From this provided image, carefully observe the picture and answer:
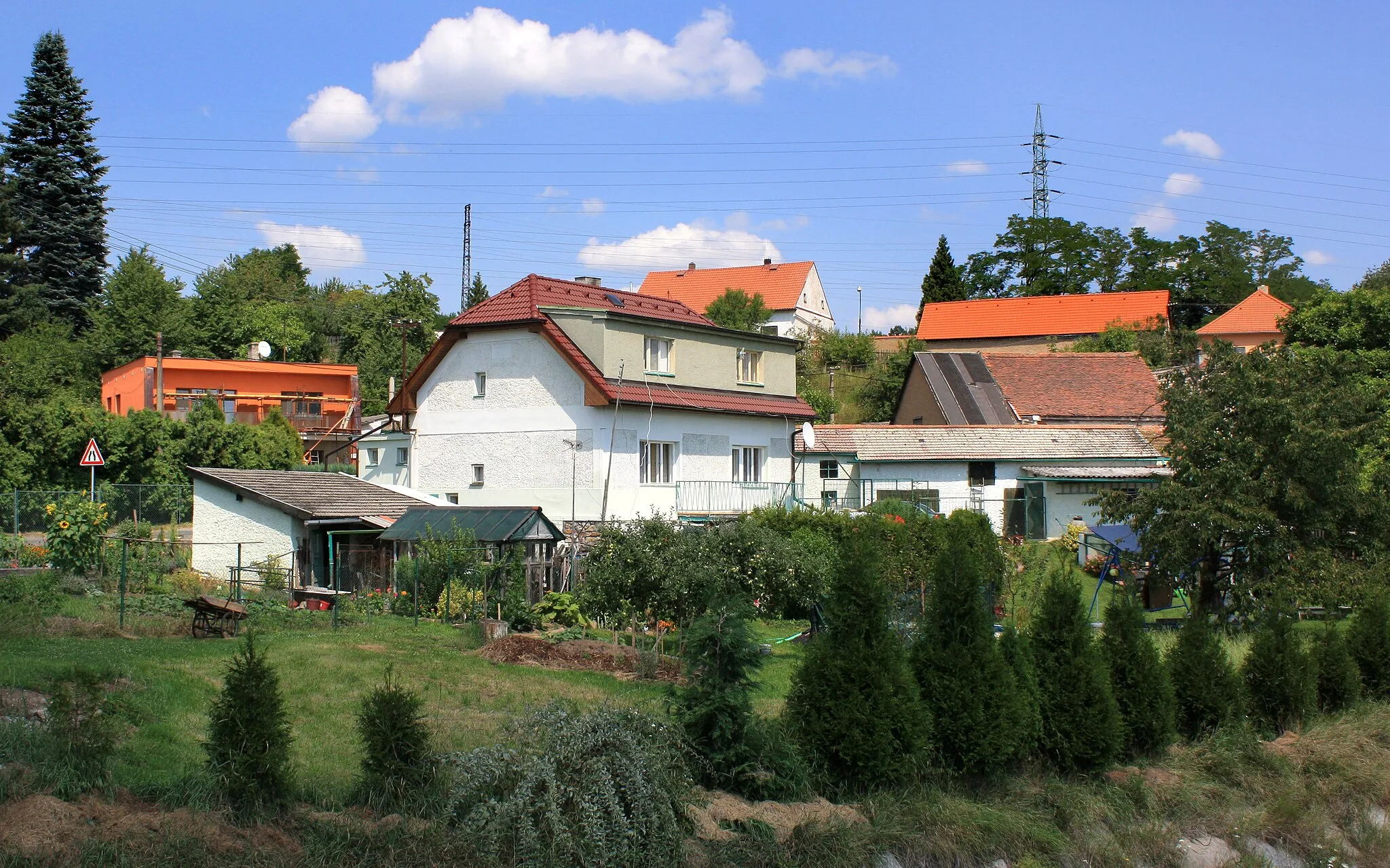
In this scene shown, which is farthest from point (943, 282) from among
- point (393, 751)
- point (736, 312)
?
point (393, 751)

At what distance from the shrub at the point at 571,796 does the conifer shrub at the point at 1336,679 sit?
32.4ft

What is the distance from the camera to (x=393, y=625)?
67.8 feet

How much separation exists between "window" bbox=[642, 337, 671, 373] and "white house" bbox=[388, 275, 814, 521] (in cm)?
4

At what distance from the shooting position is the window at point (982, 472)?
3669cm

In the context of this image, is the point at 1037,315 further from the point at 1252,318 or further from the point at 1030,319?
the point at 1252,318

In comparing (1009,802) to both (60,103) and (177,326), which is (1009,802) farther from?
(60,103)

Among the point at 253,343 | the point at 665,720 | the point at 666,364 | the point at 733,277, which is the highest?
the point at 733,277

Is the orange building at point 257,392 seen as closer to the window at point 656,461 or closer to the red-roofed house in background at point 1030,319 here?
the window at point 656,461

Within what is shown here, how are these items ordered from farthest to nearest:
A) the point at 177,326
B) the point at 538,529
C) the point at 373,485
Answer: the point at 177,326
the point at 373,485
the point at 538,529

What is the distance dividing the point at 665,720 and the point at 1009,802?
3.28 m

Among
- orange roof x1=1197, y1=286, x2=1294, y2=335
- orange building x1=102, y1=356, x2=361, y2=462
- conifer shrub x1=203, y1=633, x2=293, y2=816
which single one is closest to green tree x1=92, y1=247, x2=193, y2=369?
orange building x1=102, y1=356, x2=361, y2=462

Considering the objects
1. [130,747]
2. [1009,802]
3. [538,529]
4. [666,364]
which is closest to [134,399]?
[666,364]

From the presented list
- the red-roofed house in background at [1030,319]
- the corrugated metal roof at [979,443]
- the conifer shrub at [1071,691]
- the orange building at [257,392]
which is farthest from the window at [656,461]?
the red-roofed house in background at [1030,319]

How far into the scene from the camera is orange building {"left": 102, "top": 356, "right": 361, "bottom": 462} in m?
47.0
